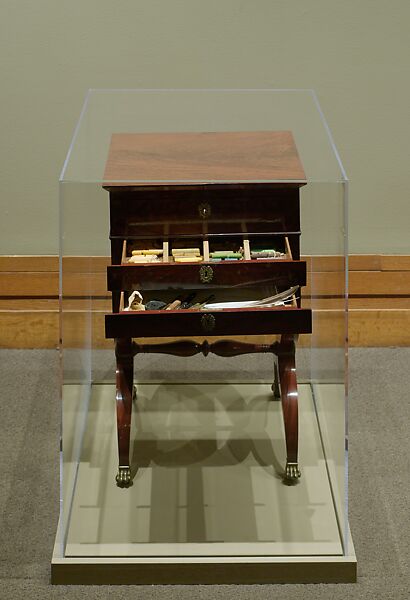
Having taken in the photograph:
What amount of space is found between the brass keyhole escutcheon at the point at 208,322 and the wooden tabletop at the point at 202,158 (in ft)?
0.97

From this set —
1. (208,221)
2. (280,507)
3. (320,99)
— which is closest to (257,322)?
(208,221)

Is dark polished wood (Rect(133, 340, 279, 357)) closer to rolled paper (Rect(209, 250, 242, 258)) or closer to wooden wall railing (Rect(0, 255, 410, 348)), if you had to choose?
rolled paper (Rect(209, 250, 242, 258))

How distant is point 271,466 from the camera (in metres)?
2.62

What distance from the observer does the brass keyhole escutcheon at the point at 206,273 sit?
224 centimetres

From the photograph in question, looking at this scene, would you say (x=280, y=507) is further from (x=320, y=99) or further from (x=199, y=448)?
(x=320, y=99)

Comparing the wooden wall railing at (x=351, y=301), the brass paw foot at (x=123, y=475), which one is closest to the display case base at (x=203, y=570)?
the brass paw foot at (x=123, y=475)

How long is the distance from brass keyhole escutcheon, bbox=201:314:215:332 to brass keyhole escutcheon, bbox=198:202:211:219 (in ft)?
0.90

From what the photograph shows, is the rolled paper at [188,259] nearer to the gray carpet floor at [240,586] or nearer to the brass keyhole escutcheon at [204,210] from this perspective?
the brass keyhole escutcheon at [204,210]

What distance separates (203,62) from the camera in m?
3.23

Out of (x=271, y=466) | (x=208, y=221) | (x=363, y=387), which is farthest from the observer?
(x=363, y=387)

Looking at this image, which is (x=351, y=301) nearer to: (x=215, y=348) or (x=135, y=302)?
(x=215, y=348)

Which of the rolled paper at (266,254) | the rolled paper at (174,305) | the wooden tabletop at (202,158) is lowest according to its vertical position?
the rolled paper at (174,305)

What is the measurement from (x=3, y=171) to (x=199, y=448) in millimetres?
1230

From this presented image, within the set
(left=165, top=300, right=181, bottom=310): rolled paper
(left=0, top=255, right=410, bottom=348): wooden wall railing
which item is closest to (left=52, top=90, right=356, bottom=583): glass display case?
(left=165, top=300, right=181, bottom=310): rolled paper
